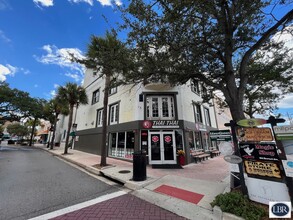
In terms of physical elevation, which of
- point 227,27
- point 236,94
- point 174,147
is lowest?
point 174,147

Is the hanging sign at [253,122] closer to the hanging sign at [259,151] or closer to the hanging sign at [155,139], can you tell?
the hanging sign at [259,151]

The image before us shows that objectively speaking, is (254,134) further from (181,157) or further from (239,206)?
(181,157)

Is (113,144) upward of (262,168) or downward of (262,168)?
upward

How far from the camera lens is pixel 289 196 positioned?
351cm

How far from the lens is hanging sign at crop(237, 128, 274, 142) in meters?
3.96

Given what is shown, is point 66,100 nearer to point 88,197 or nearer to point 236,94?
point 88,197

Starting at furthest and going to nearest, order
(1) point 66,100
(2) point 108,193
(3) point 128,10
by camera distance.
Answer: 1. (1) point 66,100
2. (3) point 128,10
3. (2) point 108,193

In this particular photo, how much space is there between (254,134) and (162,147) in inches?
274

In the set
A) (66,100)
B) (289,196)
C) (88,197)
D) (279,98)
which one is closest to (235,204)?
(289,196)

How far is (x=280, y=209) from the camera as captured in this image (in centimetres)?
335

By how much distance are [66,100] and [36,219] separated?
1651 centimetres

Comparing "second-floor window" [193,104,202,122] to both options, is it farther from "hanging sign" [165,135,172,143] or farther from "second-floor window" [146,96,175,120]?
"hanging sign" [165,135,172,143]

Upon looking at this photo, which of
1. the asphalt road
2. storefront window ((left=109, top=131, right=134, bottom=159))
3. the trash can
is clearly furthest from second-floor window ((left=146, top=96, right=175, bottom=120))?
the asphalt road

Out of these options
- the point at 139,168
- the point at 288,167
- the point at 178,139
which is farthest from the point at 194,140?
the point at 288,167
